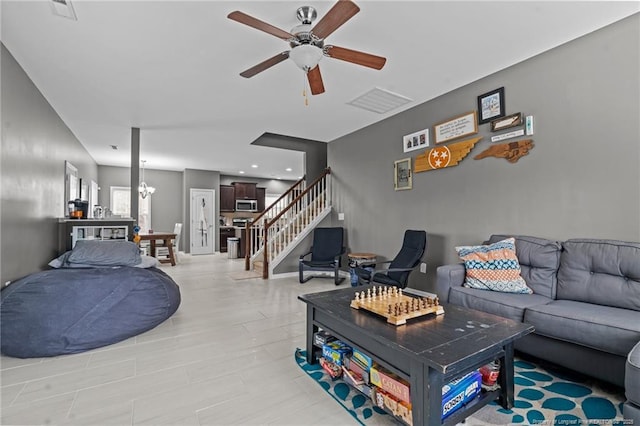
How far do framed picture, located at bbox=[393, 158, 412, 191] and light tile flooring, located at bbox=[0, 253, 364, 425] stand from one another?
8.20 ft

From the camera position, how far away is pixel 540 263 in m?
2.67

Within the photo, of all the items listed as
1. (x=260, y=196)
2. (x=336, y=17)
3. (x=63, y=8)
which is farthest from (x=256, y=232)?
(x=336, y=17)

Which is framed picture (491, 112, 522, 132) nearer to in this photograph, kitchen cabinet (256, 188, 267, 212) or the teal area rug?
the teal area rug

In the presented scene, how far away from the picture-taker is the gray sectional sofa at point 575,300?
6.02ft

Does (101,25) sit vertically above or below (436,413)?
above

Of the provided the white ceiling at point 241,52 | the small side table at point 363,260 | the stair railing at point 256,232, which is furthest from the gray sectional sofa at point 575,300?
the stair railing at point 256,232

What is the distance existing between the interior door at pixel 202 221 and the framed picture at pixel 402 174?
276 inches

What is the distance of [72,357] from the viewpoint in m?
2.47

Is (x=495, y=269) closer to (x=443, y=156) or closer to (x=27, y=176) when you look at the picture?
(x=443, y=156)

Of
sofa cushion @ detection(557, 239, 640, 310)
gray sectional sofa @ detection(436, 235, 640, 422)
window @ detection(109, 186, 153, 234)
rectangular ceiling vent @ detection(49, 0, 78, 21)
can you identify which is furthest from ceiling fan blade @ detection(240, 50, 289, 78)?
window @ detection(109, 186, 153, 234)

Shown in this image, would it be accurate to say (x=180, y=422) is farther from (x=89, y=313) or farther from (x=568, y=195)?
(x=568, y=195)

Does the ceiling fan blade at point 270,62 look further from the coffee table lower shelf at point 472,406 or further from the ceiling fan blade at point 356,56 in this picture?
the coffee table lower shelf at point 472,406

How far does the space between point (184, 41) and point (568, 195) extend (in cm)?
377

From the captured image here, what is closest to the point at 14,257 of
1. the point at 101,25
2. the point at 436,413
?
the point at 101,25
